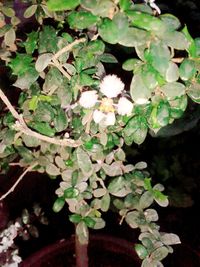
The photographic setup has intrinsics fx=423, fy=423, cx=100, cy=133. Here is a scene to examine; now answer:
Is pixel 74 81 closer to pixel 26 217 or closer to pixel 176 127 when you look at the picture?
pixel 26 217

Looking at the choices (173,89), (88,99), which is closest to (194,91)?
(173,89)

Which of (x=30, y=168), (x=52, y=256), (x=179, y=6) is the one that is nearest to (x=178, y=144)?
(x=179, y=6)

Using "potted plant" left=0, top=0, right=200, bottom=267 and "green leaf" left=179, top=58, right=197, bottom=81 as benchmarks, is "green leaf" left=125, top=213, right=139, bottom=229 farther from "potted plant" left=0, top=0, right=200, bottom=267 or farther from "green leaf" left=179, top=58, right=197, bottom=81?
"green leaf" left=179, top=58, right=197, bottom=81

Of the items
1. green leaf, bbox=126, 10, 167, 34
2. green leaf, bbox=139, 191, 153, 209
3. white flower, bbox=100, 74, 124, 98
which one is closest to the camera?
green leaf, bbox=126, 10, 167, 34

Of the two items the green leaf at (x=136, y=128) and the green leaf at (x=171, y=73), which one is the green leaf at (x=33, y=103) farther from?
the green leaf at (x=171, y=73)

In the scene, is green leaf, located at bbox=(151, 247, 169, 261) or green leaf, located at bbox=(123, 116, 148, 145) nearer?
green leaf, located at bbox=(123, 116, 148, 145)

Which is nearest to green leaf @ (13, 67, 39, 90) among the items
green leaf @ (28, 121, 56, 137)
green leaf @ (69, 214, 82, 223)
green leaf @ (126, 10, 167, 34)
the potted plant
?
the potted plant

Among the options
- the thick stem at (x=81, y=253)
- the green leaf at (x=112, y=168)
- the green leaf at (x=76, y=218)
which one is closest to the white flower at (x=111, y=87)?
the green leaf at (x=112, y=168)
